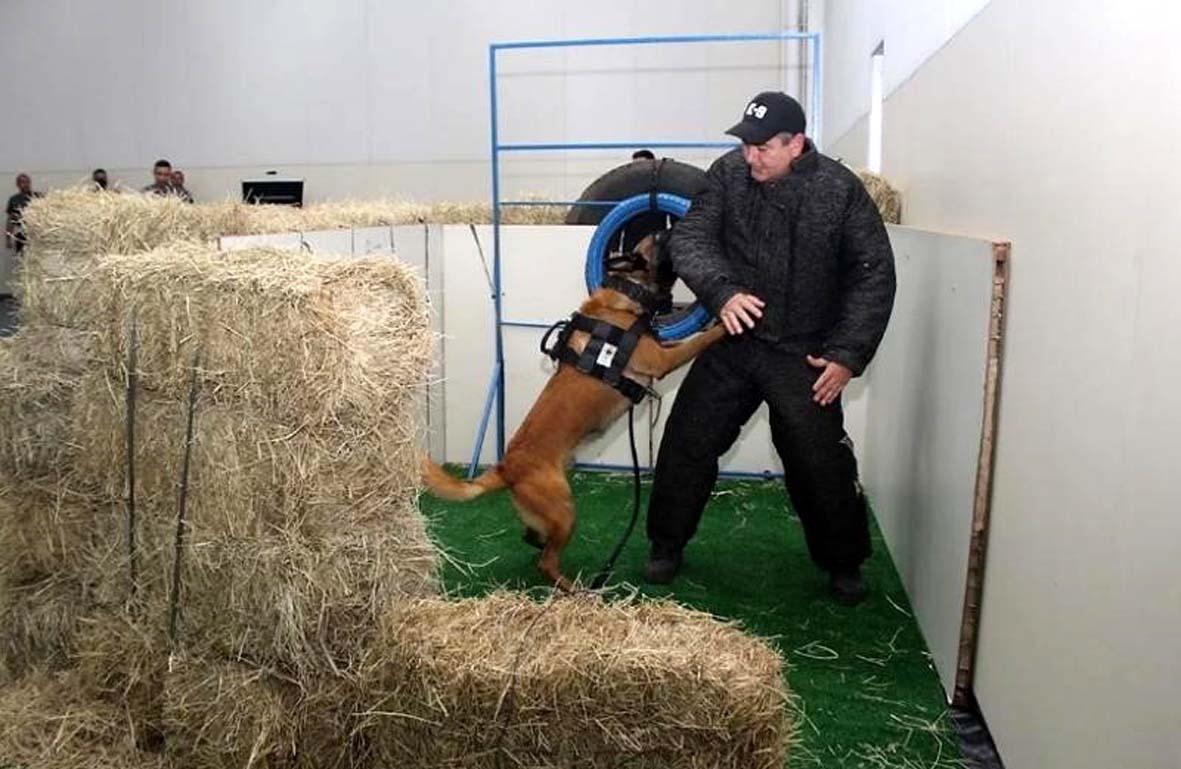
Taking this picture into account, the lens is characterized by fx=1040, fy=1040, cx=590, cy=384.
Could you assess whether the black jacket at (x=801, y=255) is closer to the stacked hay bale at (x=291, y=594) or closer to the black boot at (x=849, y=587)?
the black boot at (x=849, y=587)

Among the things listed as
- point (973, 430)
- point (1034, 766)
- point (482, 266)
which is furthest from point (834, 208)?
point (482, 266)

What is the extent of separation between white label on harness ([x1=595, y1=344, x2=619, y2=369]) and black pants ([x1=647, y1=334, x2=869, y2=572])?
1.04 feet

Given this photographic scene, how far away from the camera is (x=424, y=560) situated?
2.55m

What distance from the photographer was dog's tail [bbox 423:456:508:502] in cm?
315

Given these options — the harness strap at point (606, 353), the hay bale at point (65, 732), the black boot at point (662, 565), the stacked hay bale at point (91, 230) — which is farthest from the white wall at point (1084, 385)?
the stacked hay bale at point (91, 230)

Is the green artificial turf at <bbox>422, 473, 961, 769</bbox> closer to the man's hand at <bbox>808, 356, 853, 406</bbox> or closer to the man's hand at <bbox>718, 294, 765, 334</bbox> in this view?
the man's hand at <bbox>808, 356, 853, 406</bbox>

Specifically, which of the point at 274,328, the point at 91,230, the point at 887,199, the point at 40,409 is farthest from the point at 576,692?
the point at 887,199

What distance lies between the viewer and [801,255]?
3514 millimetres

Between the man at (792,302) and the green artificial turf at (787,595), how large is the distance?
0.25m

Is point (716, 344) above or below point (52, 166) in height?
below

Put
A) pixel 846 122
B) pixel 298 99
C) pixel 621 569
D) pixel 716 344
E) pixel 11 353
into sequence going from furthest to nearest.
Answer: pixel 298 99 < pixel 846 122 < pixel 621 569 < pixel 716 344 < pixel 11 353

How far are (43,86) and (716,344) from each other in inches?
495

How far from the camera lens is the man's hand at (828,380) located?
11.2ft

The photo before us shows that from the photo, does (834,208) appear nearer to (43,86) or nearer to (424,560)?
(424,560)
